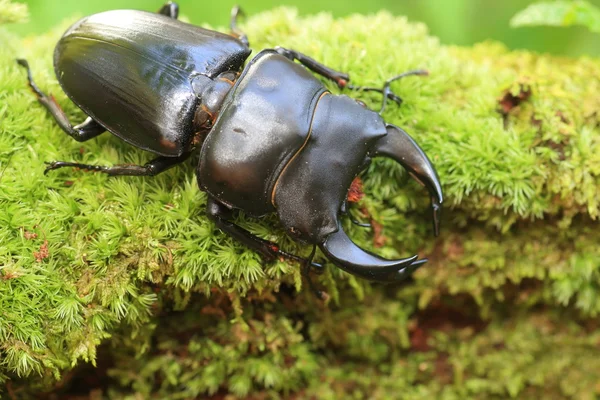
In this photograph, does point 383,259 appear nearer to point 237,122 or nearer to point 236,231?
point 236,231

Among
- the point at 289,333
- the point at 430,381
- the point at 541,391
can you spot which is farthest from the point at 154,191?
the point at 541,391

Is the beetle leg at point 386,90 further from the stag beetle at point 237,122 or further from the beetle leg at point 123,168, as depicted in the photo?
the beetle leg at point 123,168

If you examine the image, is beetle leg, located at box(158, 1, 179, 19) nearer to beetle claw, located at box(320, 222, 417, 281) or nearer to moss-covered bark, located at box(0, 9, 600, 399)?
moss-covered bark, located at box(0, 9, 600, 399)

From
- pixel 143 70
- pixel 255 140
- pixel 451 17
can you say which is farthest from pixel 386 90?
pixel 451 17

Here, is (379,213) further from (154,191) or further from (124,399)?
(124,399)

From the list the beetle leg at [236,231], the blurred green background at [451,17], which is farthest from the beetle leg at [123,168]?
the blurred green background at [451,17]

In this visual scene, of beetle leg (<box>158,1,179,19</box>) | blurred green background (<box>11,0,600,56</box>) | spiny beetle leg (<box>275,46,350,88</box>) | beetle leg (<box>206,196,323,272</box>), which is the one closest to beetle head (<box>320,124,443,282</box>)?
beetle leg (<box>206,196,323,272</box>)

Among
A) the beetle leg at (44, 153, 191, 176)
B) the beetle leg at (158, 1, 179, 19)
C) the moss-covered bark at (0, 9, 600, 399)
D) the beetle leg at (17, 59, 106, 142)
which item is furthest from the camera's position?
the beetle leg at (158, 1, 179, 19)
